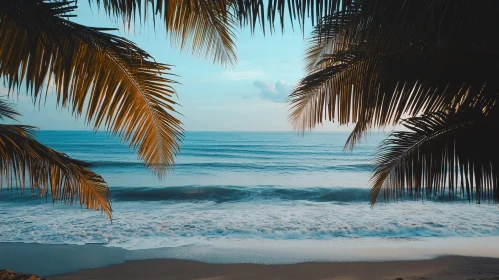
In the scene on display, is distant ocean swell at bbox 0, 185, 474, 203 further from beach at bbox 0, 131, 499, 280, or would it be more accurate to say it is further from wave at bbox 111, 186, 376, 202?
beach at bbox 0, 131, 499, 280

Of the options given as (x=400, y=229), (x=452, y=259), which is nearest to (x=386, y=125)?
(x=452, y=259)

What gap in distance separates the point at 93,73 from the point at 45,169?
1.50m

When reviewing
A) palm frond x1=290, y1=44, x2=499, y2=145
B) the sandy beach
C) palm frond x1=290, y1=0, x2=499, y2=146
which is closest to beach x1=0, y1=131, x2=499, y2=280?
the sandy beach

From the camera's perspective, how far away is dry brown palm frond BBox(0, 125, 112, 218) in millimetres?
3400

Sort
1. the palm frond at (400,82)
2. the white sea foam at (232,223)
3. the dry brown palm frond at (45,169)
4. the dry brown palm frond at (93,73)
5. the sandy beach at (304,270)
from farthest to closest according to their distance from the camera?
the white sea foam at (232,223)
the sandy beach at (304,270)
the dry brown palm frond at (45,169)
the palm frond at (400,82)
the dry brown palm frond at (93,73)

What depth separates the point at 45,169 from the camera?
3.76 meters

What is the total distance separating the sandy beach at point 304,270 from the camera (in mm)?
7055

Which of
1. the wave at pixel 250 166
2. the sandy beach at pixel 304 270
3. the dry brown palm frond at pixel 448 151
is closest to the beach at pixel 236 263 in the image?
the sandy beach at pixel 304 270

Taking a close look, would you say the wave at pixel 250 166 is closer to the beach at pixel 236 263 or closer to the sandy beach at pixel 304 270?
the beach at pixel 236 263

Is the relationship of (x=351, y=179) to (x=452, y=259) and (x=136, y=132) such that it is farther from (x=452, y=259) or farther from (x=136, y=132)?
(x=136, y=132)

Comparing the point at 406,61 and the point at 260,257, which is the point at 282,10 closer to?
the point at 406,61

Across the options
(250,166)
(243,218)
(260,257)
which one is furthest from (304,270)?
(250,166)

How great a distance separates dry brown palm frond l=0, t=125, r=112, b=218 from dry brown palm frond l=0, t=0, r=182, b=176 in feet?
2.75

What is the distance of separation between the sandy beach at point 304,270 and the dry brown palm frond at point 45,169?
3.30 metres
